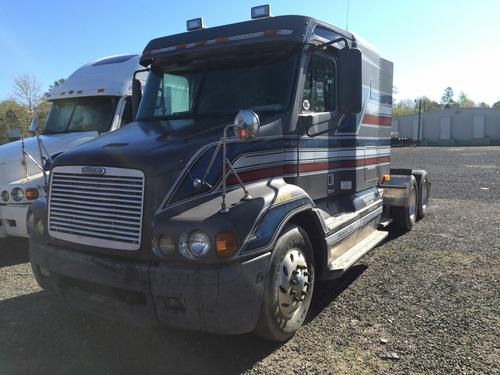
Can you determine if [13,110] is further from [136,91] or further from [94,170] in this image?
[94,170]

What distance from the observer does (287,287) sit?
12.9 feet

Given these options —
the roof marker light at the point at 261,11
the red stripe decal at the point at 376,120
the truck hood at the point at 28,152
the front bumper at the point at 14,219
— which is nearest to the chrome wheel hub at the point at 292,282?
the roof marker light at the point at 261,11

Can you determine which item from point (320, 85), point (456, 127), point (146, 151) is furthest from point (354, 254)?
point (456, 127)

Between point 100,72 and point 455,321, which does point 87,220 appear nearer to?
point 455,321

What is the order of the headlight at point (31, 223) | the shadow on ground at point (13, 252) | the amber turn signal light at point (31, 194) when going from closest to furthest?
the headlight at point (31, 223)
the amber turn signal light at point (31, 194)
the shadow on ground at point (13, 252)

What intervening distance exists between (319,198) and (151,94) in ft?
7.23

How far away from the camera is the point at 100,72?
334 inches

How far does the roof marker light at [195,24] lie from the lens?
535 cm

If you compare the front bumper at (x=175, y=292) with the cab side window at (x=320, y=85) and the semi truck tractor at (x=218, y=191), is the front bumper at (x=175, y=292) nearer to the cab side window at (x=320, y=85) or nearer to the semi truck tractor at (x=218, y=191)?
the semi truck tractor at (x=218, y=191)

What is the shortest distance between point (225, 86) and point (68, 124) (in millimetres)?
4447

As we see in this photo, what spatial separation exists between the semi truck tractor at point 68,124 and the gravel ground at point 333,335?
3.26ft

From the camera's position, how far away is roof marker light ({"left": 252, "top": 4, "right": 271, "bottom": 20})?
4.96m

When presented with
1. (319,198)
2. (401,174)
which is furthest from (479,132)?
(319,198)

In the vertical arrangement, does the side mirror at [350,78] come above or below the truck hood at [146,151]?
above
